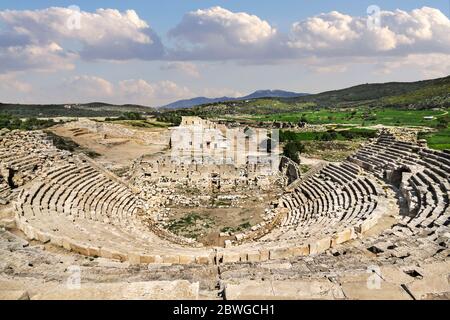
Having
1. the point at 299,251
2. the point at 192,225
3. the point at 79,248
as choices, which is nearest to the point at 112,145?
the point at 192,225

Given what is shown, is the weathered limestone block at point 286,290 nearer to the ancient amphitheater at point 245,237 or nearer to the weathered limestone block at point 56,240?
the ancient amphitheater at point 245,237

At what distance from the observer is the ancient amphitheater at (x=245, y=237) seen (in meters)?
7.00

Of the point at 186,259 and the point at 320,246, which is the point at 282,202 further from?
the point at 186,259

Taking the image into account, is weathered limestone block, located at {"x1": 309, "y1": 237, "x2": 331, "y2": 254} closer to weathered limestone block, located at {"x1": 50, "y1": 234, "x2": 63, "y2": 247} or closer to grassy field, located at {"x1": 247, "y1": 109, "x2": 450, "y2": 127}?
weathered limestone block, located at {"x1": 50, "y1": 234, "x2": 63, "y2": 247}

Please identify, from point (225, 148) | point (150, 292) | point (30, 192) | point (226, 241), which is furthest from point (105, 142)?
point (150, 292)

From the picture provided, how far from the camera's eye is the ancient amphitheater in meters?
7.00

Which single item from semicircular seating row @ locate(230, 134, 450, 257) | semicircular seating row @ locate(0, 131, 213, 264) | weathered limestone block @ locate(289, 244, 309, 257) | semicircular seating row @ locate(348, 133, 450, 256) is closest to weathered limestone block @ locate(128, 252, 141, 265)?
semicircular seating row @ locate(0, 131, 213, 264)

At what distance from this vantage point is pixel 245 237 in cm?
1947

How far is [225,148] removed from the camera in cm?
4506

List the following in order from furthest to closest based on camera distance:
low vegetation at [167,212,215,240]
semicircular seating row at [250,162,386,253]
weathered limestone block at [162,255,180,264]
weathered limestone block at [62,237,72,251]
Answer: low vegetation at [167,212,215,240], semicircular seating row at [250,162,386,253], weathered limestone block at [62,237,72,251], weathered limestone block at [162,255,180,264]

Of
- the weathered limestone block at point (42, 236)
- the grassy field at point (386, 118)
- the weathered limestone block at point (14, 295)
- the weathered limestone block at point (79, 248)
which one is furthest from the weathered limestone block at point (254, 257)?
the grassy field at point (386, 118)

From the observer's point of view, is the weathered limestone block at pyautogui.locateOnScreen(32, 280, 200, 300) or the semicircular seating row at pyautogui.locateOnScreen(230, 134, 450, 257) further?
the semicircular seating row at pyautogui.locateOnScreen(230, 134, 450, 257)

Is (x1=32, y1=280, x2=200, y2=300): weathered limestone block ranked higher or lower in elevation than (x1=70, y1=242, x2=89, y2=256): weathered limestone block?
higher
